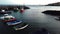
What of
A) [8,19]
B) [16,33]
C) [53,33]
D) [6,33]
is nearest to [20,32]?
[16,33]

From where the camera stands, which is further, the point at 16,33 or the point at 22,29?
the point at 22,29

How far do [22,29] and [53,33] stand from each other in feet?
19.6

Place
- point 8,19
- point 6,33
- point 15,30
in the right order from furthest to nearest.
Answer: point 8,19 → point 15,30 → point 6,33

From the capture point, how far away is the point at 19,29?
22391 millimetres

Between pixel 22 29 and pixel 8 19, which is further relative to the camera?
pixel 8 19

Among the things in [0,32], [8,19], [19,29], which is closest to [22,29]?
[19,29]

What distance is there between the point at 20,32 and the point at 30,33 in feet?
6.20

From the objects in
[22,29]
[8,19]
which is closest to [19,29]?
[22,29]

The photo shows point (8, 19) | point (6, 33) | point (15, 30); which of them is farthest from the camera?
point (8, 19)

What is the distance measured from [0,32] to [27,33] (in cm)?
476

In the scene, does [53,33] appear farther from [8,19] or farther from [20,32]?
[8,19]

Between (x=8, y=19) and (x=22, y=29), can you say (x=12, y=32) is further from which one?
(x=8, y=19)

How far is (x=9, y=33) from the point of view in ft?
66.7

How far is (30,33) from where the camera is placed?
2036cm
